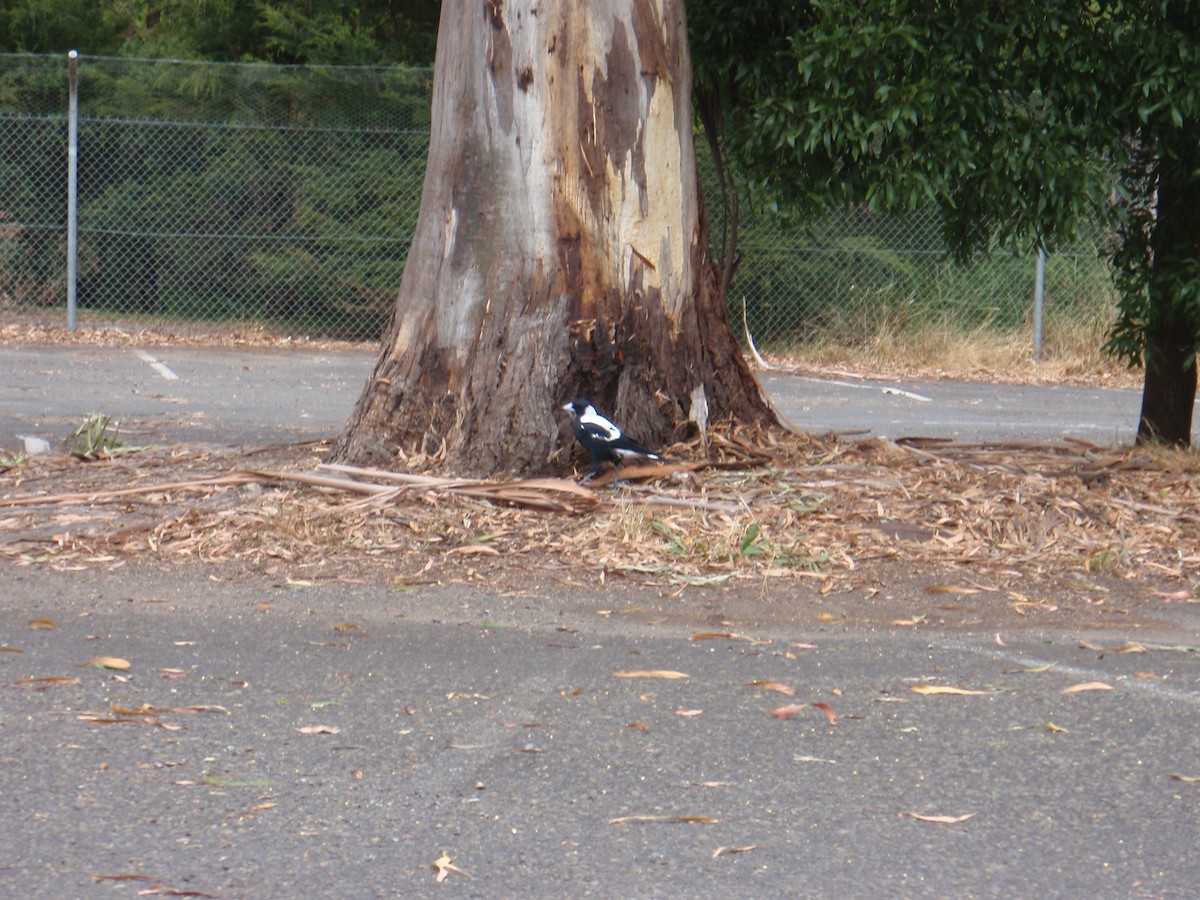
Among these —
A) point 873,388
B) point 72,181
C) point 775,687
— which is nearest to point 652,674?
point 775,687

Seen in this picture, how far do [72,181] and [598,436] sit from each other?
33.8 feet

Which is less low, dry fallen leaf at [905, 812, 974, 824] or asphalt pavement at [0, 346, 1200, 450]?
asphalt pavement at [0, 346, 1200, 450]

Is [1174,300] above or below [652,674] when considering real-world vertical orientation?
above

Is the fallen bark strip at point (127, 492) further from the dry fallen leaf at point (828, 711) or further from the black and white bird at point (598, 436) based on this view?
the dry fallen leaf at point (828, 711)

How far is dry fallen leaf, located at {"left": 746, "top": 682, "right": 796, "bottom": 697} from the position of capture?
4492 millimetres

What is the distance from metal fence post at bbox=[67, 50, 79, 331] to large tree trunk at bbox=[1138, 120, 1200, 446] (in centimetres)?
1094

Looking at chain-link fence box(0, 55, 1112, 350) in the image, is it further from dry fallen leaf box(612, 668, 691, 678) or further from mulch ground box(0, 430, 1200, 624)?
dry fallen leaf box(612, 668, 691, 678)

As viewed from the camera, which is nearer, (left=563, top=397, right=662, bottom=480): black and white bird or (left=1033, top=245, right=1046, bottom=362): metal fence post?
(left=563, top=397, right=662, bottom=480): black and white bird

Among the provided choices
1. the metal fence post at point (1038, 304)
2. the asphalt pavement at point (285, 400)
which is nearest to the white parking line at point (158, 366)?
the asphalt pavement at point (285, 400)

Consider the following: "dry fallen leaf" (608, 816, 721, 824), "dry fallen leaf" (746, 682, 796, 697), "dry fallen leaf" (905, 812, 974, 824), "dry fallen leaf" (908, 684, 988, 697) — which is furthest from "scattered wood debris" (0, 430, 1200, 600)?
"dry fallen leaf" (608, 816, 721, 824)

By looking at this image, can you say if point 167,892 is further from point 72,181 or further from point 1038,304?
point 1038,304

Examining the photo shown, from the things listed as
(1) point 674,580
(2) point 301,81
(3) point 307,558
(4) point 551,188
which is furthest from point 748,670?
(2) point 301,81

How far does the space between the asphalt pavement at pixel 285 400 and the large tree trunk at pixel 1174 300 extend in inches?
39.5

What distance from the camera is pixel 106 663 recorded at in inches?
182
